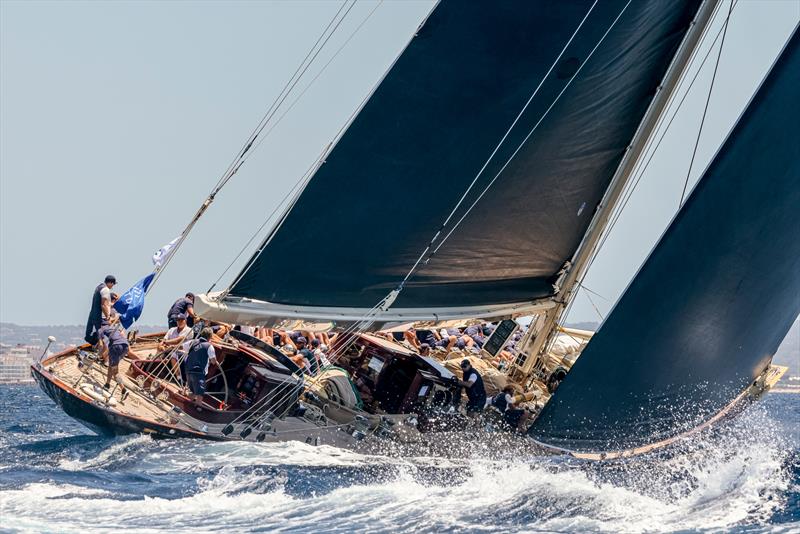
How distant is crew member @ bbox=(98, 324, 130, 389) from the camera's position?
19219mm

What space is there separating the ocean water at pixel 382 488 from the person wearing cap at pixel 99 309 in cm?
158

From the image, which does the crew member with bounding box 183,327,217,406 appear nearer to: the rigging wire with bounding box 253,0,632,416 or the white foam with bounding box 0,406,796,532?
the white foam with bounding box 0,406,796,532

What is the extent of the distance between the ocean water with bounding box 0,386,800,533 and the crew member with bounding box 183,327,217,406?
2.94ft

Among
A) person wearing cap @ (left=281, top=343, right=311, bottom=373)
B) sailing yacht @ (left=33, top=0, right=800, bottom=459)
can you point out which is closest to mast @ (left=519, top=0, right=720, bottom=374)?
sailing yacht @ (left=33, top=0, right=800, bottom=459)

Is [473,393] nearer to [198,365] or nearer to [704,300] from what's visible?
[704,300]

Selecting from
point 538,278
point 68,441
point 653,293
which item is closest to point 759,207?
point 653,293

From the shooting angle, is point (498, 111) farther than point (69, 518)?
Answer: Yes

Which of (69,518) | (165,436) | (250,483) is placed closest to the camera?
(69,518)

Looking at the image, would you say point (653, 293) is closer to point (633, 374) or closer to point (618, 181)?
point (633, 374)

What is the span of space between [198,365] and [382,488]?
13.9 ft

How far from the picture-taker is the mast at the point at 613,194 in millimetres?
19812

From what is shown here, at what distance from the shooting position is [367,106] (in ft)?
61.1

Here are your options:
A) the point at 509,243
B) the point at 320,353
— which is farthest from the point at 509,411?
the point at 320,353

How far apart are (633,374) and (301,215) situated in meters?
5.15
